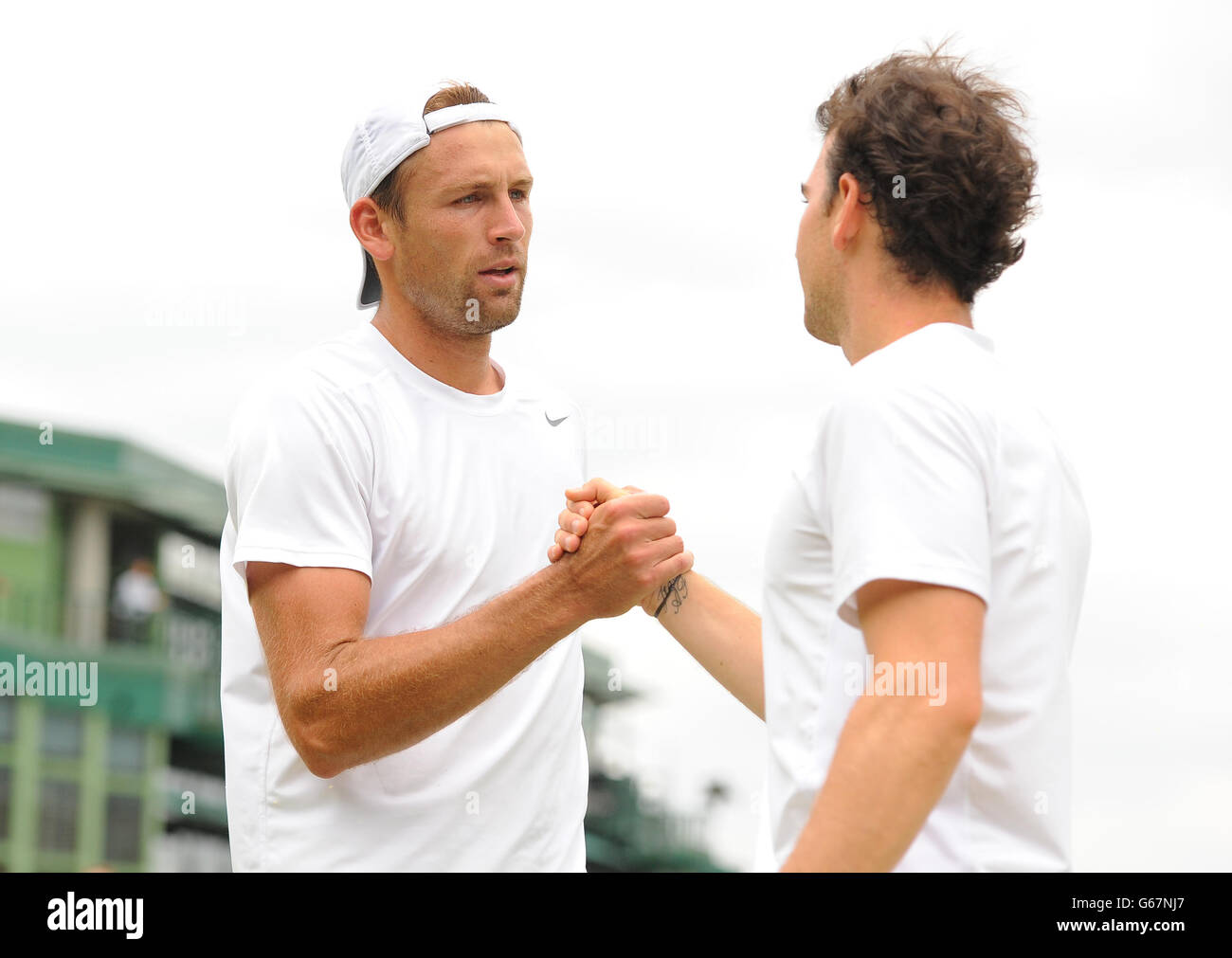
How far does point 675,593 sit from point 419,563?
722 mm

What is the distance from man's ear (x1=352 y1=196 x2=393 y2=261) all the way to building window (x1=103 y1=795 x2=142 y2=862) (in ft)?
124

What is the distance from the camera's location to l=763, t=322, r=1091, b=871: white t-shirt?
2719 mm

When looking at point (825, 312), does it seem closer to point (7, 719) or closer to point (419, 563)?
point (419, 563)

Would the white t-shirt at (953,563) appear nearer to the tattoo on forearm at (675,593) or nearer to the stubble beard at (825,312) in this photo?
the stubble beard at (825,312)

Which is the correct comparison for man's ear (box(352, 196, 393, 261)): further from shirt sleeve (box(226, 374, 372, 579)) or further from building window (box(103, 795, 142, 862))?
building window (box(103, 795, 142, 862))

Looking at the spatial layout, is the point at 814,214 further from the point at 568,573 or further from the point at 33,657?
the point at 33,657

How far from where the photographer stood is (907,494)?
2.72 metres

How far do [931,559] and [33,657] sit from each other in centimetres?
4117

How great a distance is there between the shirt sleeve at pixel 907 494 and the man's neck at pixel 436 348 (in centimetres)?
190

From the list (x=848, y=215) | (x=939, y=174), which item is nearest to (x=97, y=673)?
(x=848, y=215)

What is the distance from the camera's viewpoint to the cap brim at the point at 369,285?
15.5 feet

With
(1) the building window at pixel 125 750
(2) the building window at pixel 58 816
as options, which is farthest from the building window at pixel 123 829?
(2) the building window at pixel 58 816

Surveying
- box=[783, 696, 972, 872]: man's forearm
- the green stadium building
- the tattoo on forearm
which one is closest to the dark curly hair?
box=[783, 696, 972, 872]: man's forearm
